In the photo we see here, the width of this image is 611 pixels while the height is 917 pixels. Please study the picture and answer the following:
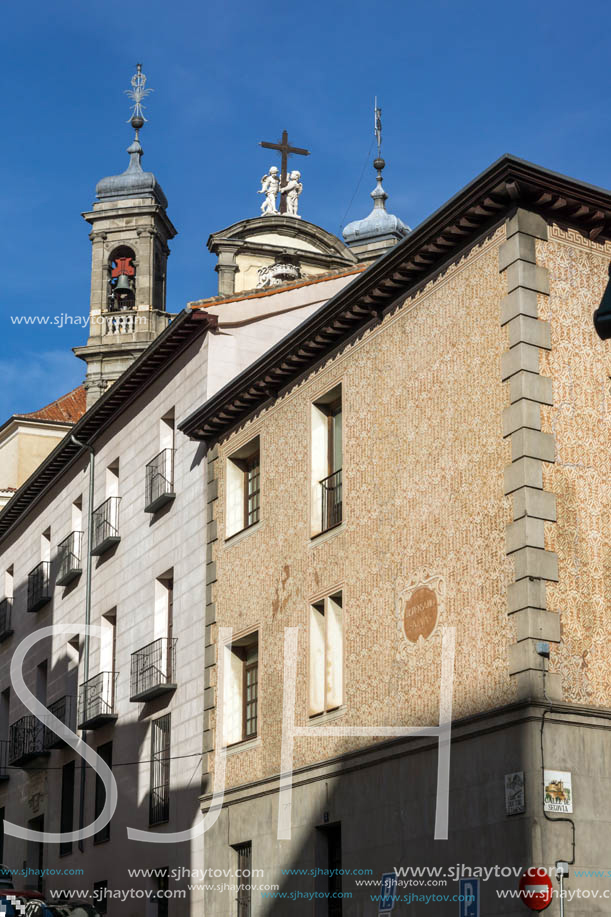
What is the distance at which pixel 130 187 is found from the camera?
64875 millimetres

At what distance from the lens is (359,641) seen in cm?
2162

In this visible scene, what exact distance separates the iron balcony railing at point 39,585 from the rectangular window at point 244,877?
46.8 feet

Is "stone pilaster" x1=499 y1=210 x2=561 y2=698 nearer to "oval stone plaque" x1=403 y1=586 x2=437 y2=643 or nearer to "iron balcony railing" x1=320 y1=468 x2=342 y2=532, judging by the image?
"oval stone plaque" x1=403 y1=586 x2=437 y2=643

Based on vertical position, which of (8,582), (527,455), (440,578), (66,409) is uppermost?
(66,409)

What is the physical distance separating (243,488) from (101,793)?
854 cm

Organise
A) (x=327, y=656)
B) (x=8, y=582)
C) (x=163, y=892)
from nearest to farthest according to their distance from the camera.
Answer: (x=327, y=656) → (x=163, y=892) → (x=8, y=582)

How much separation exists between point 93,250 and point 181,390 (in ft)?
117

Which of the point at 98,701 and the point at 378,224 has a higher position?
the point at 378,224

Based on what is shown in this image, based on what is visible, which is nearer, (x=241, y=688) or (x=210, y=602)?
(x=241, y=688)

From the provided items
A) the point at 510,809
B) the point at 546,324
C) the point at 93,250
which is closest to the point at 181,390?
the point at 546,324

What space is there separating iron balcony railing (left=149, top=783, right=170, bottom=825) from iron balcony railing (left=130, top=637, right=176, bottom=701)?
177cm

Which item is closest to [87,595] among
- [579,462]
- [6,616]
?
[6,616]

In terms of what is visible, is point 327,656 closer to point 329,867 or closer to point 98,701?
point 329,867

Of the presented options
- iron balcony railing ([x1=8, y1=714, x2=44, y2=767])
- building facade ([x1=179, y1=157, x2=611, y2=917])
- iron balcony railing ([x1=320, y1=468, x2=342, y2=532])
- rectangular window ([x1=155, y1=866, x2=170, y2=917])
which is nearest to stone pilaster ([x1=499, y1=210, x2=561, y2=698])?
building facade ([x1=179, y1=157, x2=611, y2=917])
